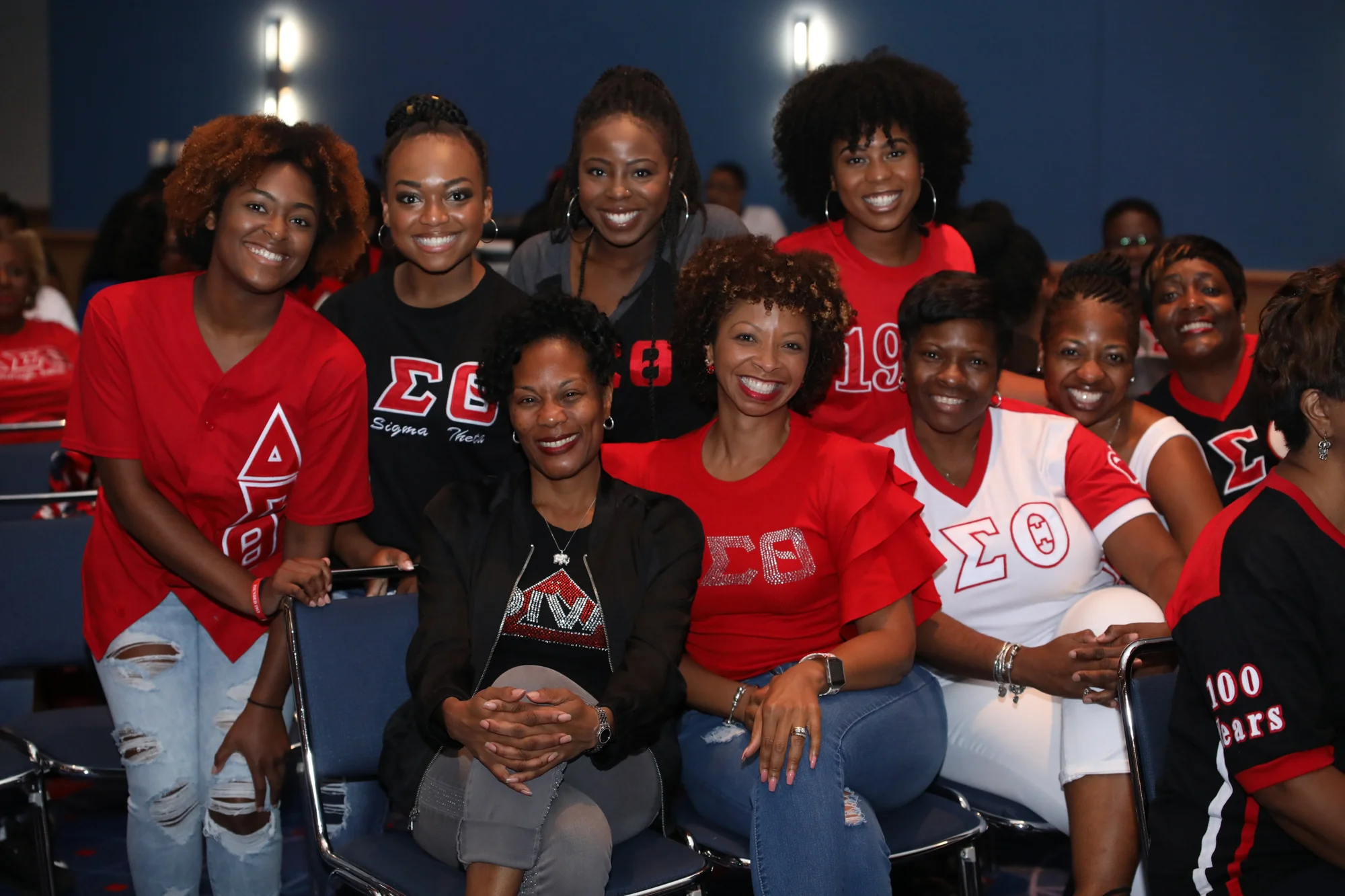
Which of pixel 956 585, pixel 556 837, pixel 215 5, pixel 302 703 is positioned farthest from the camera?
pixel 215 5

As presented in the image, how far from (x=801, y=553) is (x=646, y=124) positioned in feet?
3.52

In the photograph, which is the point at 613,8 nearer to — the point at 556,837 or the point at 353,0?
the point at 353,0

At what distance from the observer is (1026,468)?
2645mm

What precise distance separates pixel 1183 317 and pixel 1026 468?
0.77 meters

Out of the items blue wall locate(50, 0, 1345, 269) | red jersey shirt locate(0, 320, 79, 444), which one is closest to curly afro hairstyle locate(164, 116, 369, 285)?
red jersey shirt locate(0, 320, 79, 444)

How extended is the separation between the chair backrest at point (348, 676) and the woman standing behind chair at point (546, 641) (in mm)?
91

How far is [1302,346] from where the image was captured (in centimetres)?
177

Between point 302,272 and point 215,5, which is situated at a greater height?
point 215,5

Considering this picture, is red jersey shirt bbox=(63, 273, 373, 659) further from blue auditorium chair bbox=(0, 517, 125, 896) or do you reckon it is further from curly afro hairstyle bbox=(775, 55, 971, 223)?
curly afro hairstyle bbox=(775, 55, 971, 223)

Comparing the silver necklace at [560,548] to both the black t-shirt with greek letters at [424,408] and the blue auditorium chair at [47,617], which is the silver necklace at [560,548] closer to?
the black t-shirt with greek letters at [424,408]

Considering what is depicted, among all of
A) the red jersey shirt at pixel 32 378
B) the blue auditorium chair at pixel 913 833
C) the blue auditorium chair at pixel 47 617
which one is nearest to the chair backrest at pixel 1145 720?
the blue auditorium chair at pixel 913 833

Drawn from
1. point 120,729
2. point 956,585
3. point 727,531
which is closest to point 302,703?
point 120,729

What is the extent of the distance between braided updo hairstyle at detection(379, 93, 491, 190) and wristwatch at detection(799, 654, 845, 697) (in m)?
1.31

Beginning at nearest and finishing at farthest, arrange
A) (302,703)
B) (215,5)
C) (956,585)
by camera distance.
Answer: (302,703) < (956,585) < (215,5)
